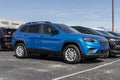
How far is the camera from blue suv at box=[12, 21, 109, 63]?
12.1m

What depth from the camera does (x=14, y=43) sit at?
47.4ft

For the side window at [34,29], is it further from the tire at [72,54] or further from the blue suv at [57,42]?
the tire at [72,54]

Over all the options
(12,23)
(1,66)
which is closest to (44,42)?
(1,66)

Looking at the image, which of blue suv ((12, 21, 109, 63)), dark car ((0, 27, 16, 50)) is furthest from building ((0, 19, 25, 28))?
blue suv ((12, 21, 109, 63))

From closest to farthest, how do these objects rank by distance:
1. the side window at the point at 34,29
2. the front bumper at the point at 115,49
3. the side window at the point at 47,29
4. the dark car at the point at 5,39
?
1. the side window at the point at 47,29
2. the side window at the point at 34,29
3. the front bumper at the point at 115,49
4. the dark car at the point at 5,39

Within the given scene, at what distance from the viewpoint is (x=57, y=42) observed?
12.6 meters

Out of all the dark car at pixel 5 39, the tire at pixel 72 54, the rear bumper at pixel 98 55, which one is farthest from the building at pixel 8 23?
the rear bumper at pixel 98 55

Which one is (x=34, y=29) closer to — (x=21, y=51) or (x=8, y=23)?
(x=21, y=51)

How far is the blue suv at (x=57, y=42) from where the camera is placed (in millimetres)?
12070

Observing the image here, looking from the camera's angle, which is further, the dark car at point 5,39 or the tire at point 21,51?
the dark car at point 5,39

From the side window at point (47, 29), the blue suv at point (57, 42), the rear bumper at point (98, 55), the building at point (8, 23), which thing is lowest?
the rear bumper at point (98, 55)

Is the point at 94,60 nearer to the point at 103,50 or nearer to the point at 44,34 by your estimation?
the point at 103,50

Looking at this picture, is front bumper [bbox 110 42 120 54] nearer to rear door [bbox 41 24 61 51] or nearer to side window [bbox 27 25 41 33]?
rear door [bbox 41 24 61 51]

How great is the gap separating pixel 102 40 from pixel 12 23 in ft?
64.9
